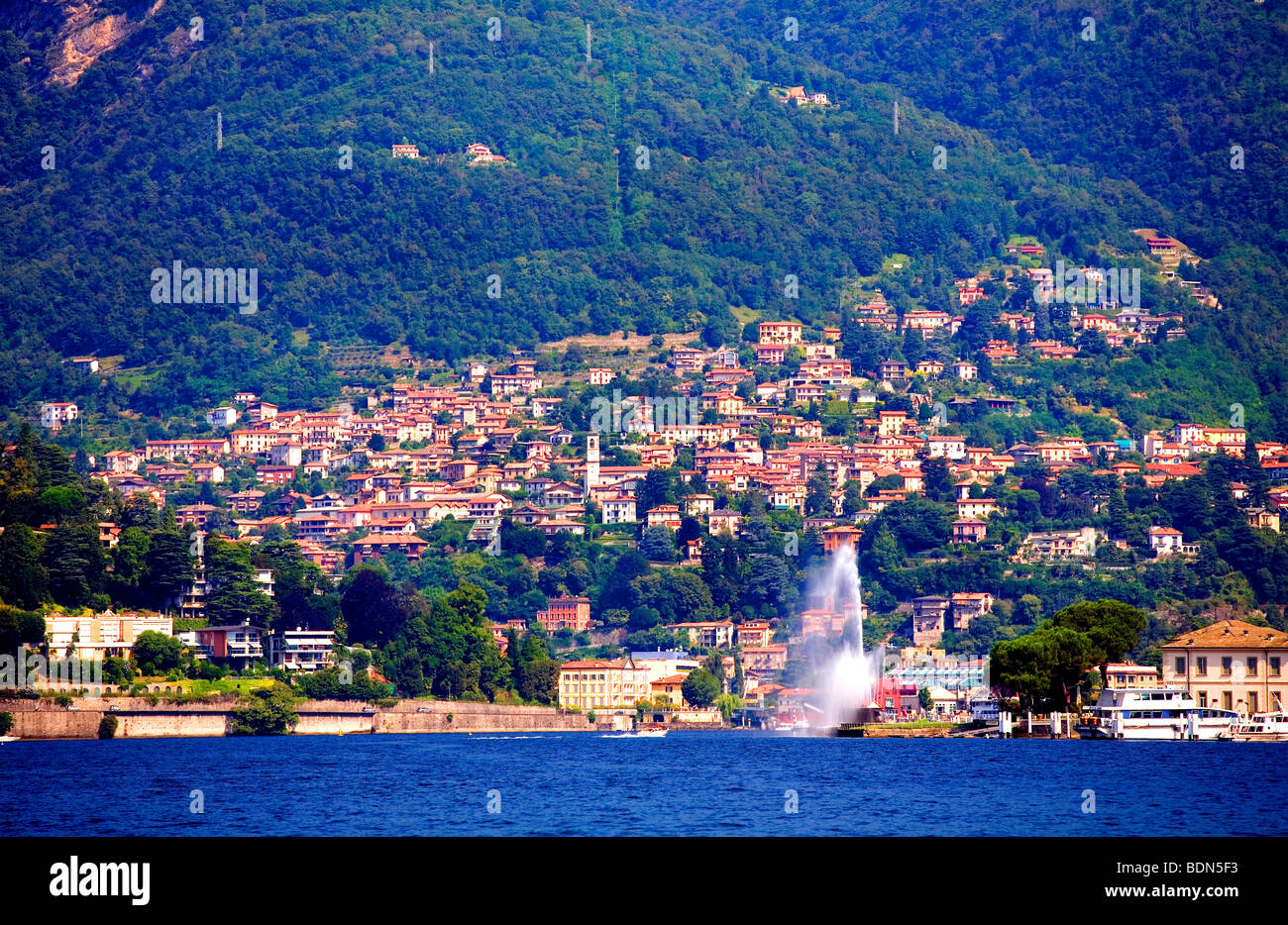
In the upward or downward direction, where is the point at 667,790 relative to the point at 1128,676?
downward

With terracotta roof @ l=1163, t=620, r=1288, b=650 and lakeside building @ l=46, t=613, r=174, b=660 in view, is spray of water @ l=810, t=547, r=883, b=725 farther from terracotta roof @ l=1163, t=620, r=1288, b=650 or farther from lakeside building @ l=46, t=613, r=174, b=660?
lakeside building @ l=46, t=613, r=174, b=660

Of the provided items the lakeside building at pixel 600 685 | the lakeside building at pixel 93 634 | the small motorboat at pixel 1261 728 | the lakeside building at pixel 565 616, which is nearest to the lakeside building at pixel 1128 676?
the small motorboat at pixel 1261 728

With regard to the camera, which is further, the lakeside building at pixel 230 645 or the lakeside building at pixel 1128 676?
the lakeside building at pixel 230 645

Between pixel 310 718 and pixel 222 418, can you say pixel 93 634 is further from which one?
pixel 222 418

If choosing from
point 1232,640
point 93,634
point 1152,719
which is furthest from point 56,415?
point 1152,719

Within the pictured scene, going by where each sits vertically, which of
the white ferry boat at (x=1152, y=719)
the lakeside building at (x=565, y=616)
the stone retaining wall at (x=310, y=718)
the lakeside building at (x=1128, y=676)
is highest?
the lakeside building at (x=565, y=616)

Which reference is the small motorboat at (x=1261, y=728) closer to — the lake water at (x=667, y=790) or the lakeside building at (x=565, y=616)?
the lake water at (x=667, y=790)
